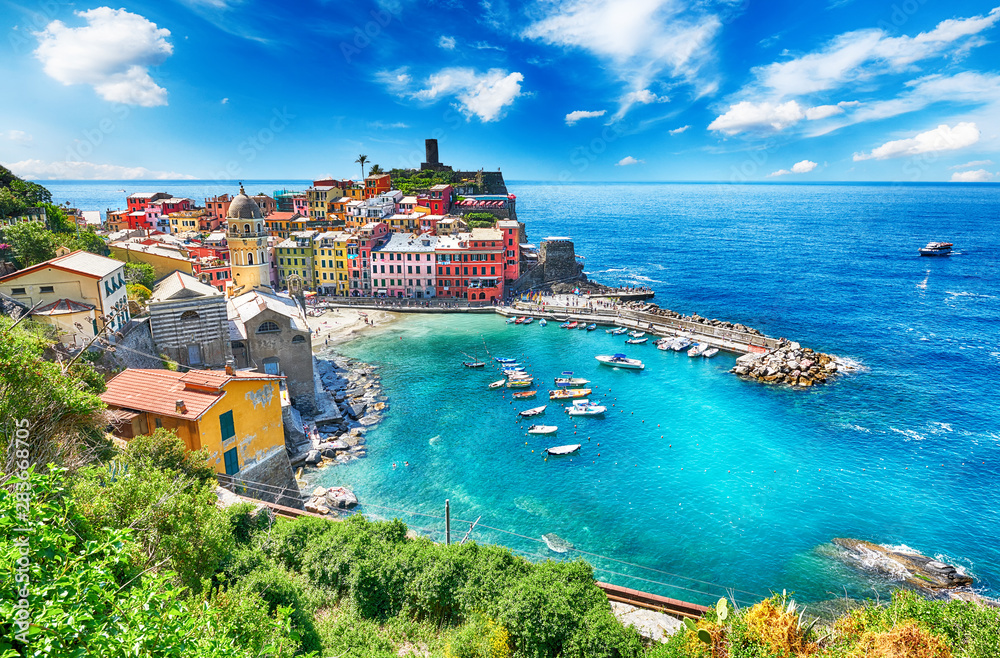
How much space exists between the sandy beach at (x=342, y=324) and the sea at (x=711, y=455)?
8.38 ft

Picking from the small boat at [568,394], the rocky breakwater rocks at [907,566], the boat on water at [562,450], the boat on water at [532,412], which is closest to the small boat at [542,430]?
the boat on water at [562,450]

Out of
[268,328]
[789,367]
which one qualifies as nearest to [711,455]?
[789,367]

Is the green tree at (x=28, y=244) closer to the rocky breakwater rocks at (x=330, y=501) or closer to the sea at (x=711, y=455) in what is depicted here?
the sea at (x=711, y=455)

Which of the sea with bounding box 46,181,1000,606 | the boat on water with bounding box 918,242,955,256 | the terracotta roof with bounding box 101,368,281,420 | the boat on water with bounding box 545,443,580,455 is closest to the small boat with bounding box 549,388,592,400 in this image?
the sea with bounding box 46,181,1000,606

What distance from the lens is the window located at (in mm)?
23000

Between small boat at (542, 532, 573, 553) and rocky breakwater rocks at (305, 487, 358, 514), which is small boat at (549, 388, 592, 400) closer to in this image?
small boat at (542, 532, 573, 553)

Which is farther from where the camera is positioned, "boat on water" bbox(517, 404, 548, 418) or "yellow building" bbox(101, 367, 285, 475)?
"boat on water" bbox(517, 404, 548, 418)

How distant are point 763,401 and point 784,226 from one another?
169 metres

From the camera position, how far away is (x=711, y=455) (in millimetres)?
36375

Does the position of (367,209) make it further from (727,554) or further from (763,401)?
(727,554)

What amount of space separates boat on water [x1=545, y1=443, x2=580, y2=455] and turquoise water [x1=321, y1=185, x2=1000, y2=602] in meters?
0.65

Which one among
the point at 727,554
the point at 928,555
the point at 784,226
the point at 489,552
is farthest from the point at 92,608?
the point at 784,226

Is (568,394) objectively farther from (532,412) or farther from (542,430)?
(542,430)

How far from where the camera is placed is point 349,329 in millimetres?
64750
